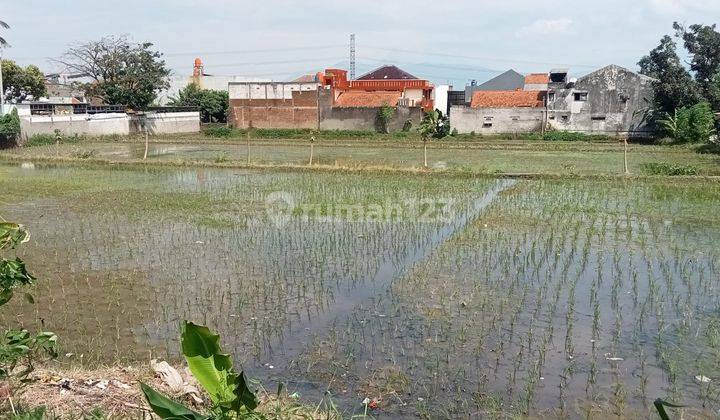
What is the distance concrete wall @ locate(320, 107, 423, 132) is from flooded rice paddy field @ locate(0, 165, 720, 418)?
21566mm

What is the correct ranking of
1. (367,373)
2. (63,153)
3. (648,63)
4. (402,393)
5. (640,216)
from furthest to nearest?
(648,63) → (63,153) → (640,216) → (367,373) → (402,393)

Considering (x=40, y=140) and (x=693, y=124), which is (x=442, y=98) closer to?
(x=693, y=124)

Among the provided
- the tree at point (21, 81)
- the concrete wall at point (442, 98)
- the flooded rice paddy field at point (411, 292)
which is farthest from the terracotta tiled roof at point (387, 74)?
the flooded rice paddy field at point (411, 292)

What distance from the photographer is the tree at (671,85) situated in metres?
29.3

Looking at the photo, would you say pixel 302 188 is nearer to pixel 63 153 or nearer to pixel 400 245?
pixel 400 245

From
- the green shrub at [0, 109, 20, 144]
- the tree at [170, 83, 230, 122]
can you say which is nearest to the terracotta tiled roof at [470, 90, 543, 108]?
the tree at [170, 83, 230, 122]

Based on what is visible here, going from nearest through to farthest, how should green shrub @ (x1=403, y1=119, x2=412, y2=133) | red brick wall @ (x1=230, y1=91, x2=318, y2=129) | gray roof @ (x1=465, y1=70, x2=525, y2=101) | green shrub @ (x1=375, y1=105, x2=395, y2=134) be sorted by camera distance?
green shrub @ (x1=375, y1=105, x2=395, y2=134)
green shrub @ (x1=403, y1=119, x2=412, y2=133)
red brick wall @ (x1=230, y1=91, x2=318, y2=129)
gray roof @ (x1=465, y1=70, x2=525, y2=101)

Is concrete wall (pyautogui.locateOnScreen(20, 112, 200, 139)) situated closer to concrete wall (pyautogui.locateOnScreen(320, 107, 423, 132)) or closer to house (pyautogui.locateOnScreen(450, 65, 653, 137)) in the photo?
concrete wall (pyautogui.locateOnScreen(320, 107, 423, 132))

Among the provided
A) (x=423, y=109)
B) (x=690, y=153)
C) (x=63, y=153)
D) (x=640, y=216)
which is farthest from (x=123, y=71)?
(x=640, y=216)

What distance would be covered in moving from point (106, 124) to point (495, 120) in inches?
801

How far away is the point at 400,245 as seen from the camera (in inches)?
373

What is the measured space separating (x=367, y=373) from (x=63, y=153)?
22.3 m

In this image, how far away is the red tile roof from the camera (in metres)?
36.2

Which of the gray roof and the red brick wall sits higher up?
the gray roof
